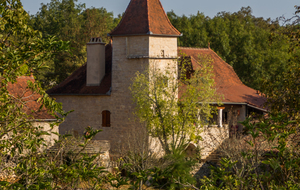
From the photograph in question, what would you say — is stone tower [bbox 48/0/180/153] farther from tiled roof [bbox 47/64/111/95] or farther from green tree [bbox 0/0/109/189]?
green tree [bbox 0/0/109/189]

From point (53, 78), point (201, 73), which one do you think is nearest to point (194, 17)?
point (53, 78)

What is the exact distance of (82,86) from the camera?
25531mm

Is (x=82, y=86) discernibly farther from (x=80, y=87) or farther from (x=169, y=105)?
(x=169, y=105)

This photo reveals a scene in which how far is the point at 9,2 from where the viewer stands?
20.2 feet

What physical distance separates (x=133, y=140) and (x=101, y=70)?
5.72 meters

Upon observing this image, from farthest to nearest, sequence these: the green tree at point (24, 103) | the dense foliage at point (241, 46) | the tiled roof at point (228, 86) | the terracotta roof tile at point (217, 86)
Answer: the dense foliage at point (241, 46)
the tiled roof at point (228, 86)
the terracotta roof tile at point (217, 86)
the green tree at point (24, 103)

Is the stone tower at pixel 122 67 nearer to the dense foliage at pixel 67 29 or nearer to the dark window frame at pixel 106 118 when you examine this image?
the dark window frame at pixel 106 118

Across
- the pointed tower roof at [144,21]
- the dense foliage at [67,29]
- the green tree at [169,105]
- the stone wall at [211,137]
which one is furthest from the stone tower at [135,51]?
the dense foliage at [67,29]

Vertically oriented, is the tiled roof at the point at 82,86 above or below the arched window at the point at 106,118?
above

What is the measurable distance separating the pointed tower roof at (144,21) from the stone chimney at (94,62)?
1.78 m

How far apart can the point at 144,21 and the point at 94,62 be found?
14.5 ft

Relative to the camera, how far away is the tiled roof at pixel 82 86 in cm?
2480

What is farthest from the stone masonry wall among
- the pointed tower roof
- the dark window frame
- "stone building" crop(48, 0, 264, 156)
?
the pointed tower roof

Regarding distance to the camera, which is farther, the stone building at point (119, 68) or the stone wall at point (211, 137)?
the stone wall at point (211, 137)
